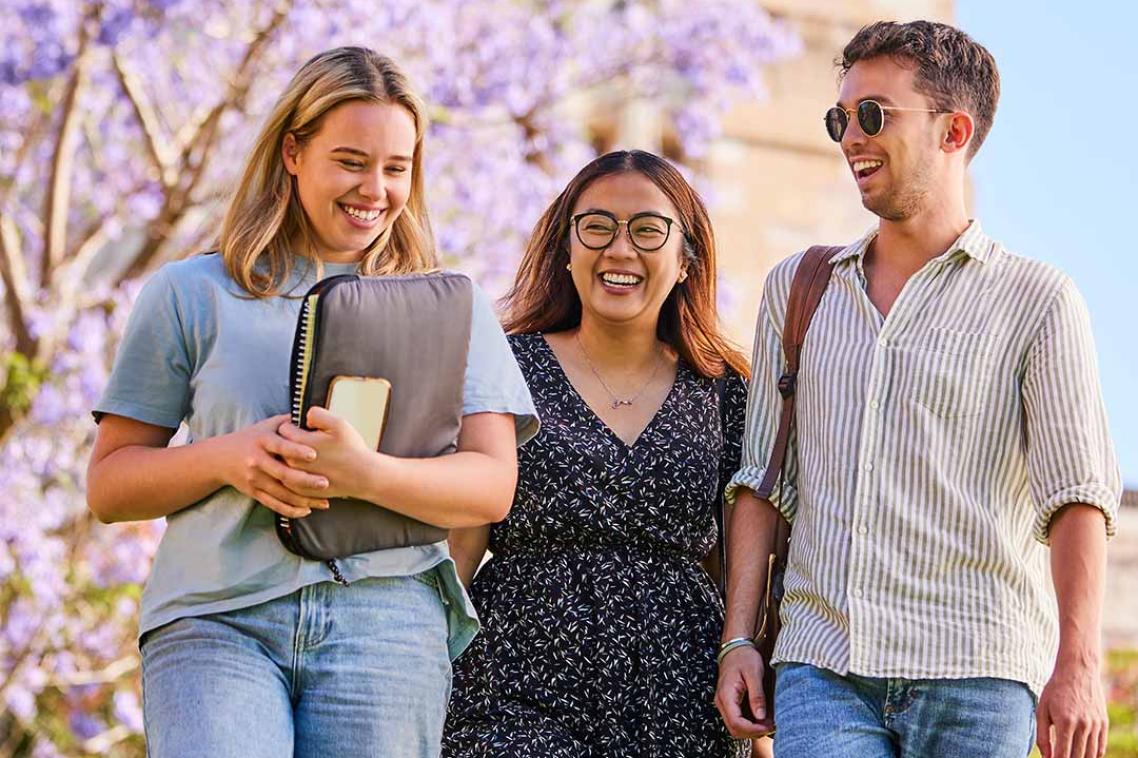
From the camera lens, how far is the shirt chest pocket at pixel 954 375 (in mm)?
3414

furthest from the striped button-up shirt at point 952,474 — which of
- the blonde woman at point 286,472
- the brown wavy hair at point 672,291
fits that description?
the brown wavy hair at point 672,291

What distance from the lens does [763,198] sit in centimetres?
1330

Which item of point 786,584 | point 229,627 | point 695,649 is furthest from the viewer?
point 695,649

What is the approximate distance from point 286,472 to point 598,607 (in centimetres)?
117

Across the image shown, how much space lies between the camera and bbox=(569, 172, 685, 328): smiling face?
4.15 meters

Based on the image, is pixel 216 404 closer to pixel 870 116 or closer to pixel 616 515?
pixel 616 515

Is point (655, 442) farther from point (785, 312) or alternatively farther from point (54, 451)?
point (54, 451)

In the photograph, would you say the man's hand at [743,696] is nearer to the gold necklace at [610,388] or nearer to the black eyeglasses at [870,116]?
the gold necklace at [610,388]

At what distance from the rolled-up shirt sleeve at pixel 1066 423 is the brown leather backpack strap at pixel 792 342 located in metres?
0.47

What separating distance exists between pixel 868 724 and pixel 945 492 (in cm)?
45

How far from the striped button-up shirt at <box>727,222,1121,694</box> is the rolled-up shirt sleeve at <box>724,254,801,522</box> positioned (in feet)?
0.66

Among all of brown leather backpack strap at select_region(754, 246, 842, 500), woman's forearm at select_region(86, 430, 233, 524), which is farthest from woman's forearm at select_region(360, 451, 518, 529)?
brown leather backpack strap at select_region(754, 246, 842, 500)

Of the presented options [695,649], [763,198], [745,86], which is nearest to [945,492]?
[695,649]

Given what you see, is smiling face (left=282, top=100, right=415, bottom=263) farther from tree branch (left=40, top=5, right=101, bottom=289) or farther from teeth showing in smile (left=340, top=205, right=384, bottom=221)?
tree branch (left=40, top=5, right=101, bottom=289)
